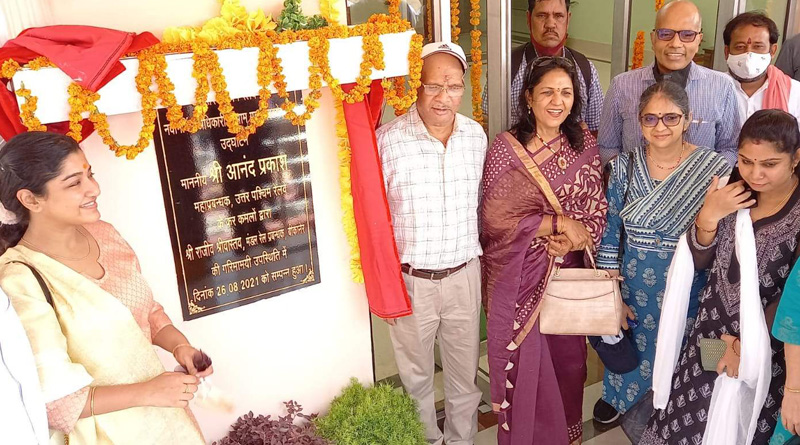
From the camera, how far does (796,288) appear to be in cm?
208

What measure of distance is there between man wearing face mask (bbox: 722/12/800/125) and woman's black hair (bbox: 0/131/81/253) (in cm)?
323

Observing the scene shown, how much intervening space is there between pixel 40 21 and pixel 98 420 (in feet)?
3.99

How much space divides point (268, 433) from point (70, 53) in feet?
5.32

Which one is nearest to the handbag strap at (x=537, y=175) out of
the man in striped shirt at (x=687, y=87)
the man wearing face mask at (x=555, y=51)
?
the man in striped shirt at (x=687, y=87)

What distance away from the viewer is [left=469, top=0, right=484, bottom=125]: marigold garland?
138 inches

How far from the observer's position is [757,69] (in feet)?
11.9

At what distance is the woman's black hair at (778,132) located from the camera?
220 centimetres

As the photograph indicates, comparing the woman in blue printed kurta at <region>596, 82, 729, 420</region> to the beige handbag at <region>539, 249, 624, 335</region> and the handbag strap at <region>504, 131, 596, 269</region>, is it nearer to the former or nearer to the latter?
the beige handbag at <region>539, 249, 624, 335</region>

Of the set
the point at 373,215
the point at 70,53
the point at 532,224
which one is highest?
the point at 70,53

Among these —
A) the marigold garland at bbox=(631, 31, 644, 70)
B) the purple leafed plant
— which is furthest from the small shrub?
the marigold garland at bbox=(631, 31, 644, 70)

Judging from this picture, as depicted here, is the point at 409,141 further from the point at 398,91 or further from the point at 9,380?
the point at 9,380

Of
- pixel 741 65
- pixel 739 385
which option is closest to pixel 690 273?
pixel 739 385

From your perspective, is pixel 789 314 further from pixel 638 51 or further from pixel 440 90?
pixel 638 51

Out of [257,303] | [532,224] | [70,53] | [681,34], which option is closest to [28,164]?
[70,53]
